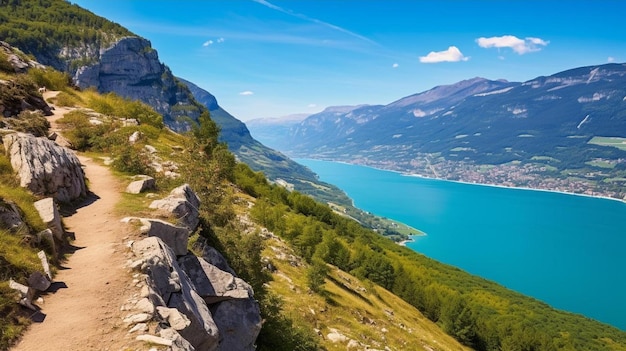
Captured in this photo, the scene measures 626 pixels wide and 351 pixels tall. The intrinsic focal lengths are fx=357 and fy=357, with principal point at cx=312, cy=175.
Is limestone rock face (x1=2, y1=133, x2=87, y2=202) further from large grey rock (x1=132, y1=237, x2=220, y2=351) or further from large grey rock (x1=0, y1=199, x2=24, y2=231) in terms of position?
large grey rock (x1=132, y1=237, x2=220, y2=351)

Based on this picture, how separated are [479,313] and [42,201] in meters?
100

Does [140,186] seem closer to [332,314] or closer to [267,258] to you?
[267,258]

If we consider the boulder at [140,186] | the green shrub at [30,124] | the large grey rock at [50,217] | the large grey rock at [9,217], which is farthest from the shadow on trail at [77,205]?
the green shrub at [30,124]

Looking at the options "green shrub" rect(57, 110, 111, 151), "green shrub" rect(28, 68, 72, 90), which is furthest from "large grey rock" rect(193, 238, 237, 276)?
"green shrub" rect(28, 68, 72, 90)

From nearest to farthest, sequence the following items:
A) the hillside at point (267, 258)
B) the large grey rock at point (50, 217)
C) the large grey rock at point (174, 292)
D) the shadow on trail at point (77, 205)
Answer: the large grey rock at point (174, 292) < the large grey rock at point (50, 217) < the shadow on trail at point (77, 205) < the hillside at point (267, 258)

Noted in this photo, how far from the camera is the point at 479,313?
91.4 metres

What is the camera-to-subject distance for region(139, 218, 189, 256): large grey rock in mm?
13718

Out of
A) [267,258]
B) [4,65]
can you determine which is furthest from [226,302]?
[4,65]

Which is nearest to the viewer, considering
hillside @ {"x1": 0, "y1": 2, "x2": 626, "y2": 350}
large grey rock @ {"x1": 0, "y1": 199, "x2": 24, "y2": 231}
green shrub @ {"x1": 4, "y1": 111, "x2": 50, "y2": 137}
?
large grey rock @ {"x1": 0, "y1": 199, "x2": 24, "y2": 231}

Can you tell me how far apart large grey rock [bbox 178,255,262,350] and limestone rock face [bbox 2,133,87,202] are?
6759mm

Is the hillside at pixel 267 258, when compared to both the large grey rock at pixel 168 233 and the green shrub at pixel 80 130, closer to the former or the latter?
the green shrub at pixel 80 130

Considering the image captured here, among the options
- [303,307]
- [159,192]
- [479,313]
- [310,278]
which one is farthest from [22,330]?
[479,313]

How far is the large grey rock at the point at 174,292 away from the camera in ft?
35.2

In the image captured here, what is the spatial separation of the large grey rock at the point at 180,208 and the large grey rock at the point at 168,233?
3.70ft
